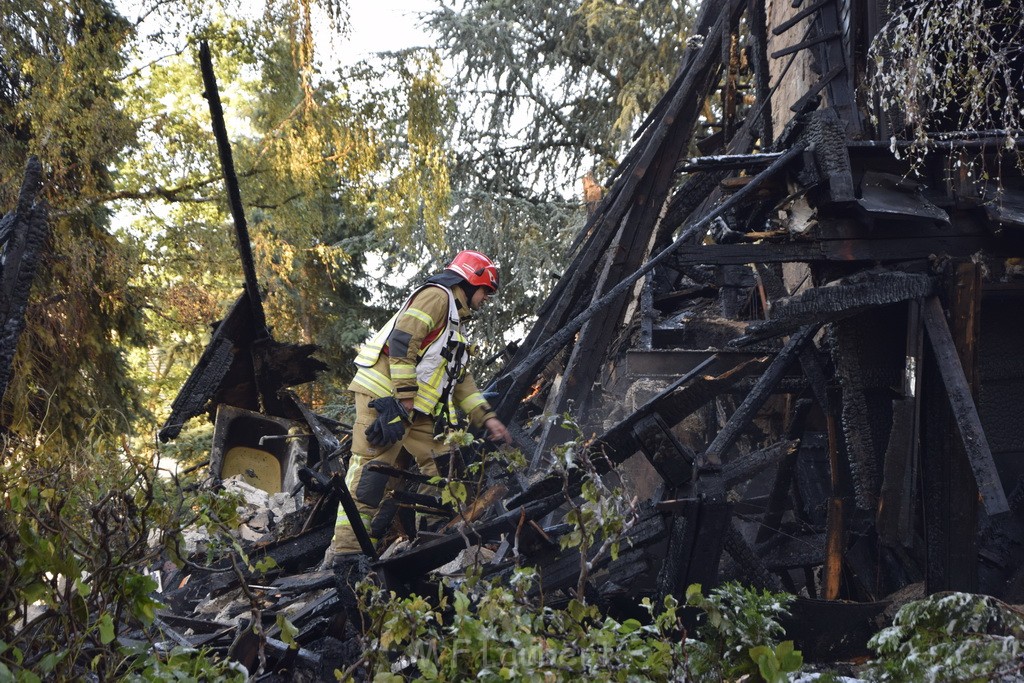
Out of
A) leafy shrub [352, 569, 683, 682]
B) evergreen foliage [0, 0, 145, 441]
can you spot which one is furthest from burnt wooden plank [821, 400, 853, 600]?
evergreen foliage [0, 0, 145, 441]

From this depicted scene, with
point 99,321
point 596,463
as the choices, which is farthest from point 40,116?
point 596,463

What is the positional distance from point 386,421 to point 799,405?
10.6ft

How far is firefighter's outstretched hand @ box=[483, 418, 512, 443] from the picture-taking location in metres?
5.99

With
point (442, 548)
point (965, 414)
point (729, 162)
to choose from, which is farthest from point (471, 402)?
point (965, 414)

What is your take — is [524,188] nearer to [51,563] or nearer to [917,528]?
[917,528]

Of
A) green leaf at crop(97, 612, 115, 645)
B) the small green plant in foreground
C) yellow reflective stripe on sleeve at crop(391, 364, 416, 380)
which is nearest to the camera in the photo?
green leaf at crop(97, 612, 115, 645)

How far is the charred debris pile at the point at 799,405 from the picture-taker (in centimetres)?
513

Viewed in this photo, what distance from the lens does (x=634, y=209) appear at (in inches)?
295

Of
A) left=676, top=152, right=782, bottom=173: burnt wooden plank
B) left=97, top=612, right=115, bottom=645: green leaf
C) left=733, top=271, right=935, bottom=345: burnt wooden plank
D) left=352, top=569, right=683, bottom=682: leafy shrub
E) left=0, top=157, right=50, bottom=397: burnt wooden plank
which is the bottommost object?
left=352, top=569, right=683, bottom=682: leafy shrub

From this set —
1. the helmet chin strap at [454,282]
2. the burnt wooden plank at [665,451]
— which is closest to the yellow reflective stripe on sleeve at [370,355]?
the helmet chin strap at [454,282]

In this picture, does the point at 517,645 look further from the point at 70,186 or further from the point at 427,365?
the point at 70,186

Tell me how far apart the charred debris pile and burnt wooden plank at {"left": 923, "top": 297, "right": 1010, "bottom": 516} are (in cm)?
1

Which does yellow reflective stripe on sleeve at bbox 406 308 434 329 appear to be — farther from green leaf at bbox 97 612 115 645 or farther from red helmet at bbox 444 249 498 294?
green leaf at bbox 97 612 115 645

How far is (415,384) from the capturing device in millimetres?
→ 5773
